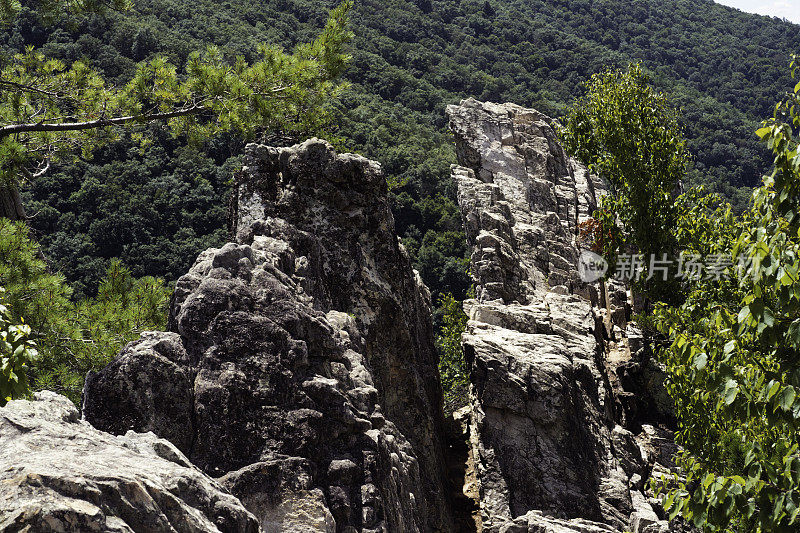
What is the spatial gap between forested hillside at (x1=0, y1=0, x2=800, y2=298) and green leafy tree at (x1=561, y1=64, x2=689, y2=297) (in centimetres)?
189

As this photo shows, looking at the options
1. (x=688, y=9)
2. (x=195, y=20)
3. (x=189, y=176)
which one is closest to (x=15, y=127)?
(x=189, y=176)

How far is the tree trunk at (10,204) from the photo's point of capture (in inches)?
504

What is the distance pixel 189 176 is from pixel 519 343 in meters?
28.7

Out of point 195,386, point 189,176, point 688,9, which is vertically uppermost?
point 688,9

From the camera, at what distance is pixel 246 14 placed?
68750 mm

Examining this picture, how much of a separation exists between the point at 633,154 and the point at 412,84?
5186cm

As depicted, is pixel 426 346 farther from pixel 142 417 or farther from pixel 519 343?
pixel 142 417

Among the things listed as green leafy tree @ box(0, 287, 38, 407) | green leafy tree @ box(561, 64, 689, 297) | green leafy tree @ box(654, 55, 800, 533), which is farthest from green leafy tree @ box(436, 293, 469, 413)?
green leafy tree @ box(0, 287, 38, 407)

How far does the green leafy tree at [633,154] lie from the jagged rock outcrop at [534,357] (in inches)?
50.0

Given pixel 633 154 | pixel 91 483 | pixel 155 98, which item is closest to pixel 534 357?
pixel 633 154

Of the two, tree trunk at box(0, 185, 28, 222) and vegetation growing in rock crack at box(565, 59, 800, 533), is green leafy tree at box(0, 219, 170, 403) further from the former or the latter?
vegetation growing in rock crack at box(565, 59, 800, 533)

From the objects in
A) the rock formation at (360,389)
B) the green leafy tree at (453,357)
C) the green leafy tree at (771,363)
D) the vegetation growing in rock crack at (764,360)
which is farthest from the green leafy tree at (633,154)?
the green leafy tree at (771,363)

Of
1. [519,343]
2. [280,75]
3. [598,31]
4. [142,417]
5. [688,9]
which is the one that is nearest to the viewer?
[142,417]

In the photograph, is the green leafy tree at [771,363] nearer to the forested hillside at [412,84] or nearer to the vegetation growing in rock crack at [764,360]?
the vegetation growing in rock crack at [764,360]
